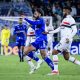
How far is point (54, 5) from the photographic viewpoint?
36750 millimetres

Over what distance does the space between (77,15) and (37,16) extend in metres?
19.6

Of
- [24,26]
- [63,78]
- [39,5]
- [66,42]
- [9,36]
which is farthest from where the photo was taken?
[39,5]

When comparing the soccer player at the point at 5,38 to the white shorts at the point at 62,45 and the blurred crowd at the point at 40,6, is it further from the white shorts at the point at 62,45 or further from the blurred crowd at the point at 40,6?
the white shorts at the point at 62,45

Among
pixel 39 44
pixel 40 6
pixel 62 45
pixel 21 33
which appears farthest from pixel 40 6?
pixel 62 45

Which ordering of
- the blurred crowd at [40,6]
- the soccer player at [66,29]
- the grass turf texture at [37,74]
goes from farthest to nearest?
the blurred crowd at [40,6] < the soccer player at [66,29] < the grass turf texture at [37,74]

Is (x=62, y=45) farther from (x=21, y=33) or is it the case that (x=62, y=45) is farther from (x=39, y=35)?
(x=21, y=33)

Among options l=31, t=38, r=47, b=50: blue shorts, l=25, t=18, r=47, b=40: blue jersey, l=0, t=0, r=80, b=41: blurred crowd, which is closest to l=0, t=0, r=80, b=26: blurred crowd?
l=0, t=0, r=80, b=41: blurred crowd

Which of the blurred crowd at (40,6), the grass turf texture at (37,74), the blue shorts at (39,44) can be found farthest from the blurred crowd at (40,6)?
the blue shorts at (39,44)

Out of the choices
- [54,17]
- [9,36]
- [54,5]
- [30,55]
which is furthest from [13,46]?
[30,55]

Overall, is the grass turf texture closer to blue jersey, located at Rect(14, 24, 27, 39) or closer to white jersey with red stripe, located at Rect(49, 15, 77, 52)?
white jersey with red stripe, located at Rect(49, 15, 77, 52)

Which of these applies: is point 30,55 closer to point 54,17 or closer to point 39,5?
point 54,17

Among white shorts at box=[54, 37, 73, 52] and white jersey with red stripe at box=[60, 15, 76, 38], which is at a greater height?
white jersey with red stripe at box=[60, 15, 76, 38]

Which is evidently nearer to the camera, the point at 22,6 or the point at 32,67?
the point at 32,67

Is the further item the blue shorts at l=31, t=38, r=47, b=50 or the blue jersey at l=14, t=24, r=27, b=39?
the blue jersey at l=14, t=24, r=27, b=39
